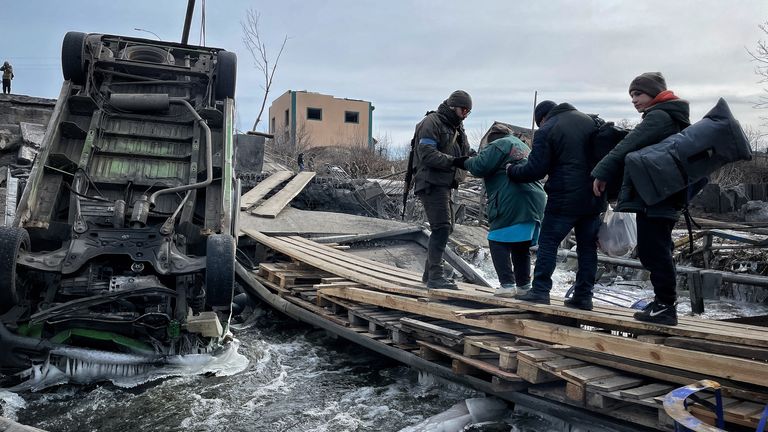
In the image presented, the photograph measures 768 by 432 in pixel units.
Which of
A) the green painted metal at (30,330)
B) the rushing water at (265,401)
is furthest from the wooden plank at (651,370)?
the green painted metal at (30,330)

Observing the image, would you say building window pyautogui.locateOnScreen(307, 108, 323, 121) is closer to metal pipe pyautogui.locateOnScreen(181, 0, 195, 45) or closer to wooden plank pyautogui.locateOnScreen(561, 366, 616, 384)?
metal pipe pyautogui.locateOnScreen(181, 0, 195, 45)

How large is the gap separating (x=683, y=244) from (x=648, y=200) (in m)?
7.61

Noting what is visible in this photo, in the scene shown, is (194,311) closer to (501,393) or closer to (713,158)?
(501,393)

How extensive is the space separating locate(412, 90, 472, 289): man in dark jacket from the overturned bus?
172 centimetres

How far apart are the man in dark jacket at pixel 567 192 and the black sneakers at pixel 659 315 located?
0.50m

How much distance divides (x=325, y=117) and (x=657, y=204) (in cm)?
2847

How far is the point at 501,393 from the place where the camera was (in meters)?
3.87

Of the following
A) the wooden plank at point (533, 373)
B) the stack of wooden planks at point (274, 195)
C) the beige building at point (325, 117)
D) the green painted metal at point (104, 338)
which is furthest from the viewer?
the beige building at point (325, 117)

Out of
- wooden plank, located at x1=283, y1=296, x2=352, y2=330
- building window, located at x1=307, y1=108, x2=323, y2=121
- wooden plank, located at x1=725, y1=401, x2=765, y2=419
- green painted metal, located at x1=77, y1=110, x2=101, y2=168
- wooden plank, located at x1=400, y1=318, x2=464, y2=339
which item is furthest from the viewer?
building window, located at x1=307, y1=108, x2=323, y2=121

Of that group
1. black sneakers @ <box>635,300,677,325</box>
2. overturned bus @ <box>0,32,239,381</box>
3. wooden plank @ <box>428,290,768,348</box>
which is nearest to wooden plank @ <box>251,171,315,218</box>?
overturned bus @ <box>0,32,239,381</box>

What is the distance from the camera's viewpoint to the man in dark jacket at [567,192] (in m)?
3.95

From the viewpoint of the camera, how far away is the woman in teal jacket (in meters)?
4.49

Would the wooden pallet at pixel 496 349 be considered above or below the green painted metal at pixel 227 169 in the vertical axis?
below

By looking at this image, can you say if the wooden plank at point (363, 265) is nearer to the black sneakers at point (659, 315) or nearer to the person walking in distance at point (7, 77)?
the black sneakers at point (659, 315)
